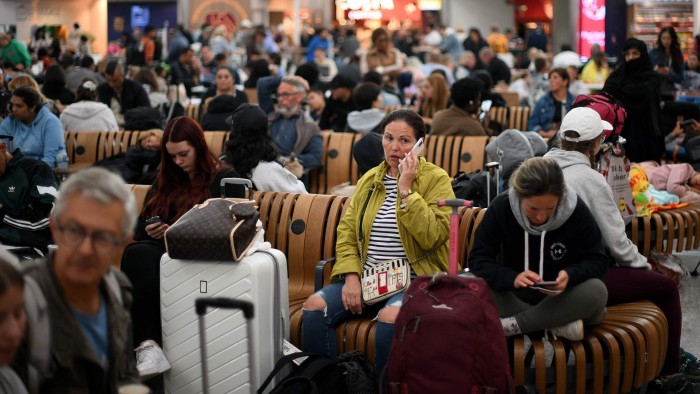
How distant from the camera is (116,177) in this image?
3617mm

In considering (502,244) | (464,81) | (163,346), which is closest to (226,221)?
(163,346)

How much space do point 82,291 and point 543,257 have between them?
2488mm

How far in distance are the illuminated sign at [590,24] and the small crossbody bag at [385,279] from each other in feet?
53.5

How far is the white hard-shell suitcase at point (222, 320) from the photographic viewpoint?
5348mm

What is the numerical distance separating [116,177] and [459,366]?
1.85m

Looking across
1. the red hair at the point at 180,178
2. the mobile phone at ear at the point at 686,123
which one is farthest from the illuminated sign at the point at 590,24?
the red hair at the point at 180,178

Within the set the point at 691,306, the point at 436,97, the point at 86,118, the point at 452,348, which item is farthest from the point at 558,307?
the point at 86,118

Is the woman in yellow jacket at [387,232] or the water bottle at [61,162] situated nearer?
the woman in yellow jacket at [387,232]

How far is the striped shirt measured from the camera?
578 centimetres

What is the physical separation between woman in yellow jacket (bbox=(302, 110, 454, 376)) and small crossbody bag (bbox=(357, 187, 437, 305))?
3 centimetres

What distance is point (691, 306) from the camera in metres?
7.76

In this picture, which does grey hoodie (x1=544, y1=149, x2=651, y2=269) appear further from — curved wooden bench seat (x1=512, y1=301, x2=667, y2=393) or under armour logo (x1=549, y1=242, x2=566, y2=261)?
under armour logo (x1=549, y1=242, x2=566, y2=261)

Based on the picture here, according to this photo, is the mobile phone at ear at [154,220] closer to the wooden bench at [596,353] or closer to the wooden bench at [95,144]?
the wooden bench at [596,353]

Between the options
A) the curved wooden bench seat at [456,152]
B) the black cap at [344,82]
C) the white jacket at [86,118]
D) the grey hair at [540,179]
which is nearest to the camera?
the grey hair at [540,179]
